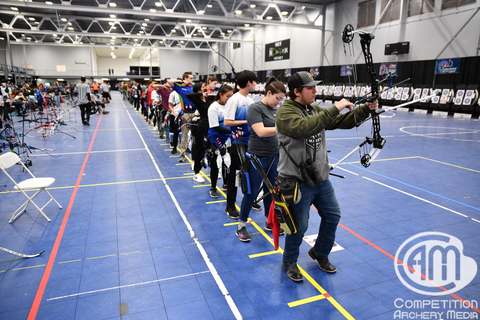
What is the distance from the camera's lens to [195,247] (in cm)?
A: 365

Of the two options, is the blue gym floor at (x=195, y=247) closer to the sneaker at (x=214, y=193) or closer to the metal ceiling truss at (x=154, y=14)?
the sneaker at (x=214, y=193)

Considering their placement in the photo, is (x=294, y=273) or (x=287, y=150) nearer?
(x=287, y=150)

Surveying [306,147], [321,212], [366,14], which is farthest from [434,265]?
[366,14]

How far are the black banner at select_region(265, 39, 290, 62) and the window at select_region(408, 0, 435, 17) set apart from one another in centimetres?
1159

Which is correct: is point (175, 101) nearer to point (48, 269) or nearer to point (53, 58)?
point (48, 269)

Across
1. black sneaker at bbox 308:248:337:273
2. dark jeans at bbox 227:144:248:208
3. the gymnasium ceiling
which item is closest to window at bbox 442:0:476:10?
the gymnasium ceiling

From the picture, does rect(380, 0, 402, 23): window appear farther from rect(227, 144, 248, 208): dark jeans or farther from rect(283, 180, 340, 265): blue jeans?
rect(283, 180, 340, 265): blue jeans

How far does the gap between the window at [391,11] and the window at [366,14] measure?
31.7 inches

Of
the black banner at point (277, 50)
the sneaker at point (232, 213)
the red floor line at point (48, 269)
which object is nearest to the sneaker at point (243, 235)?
the sneaker at point (232, 213)

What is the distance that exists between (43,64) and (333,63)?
38815 mm

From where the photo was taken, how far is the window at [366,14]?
2012 cm

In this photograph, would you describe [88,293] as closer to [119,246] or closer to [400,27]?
[119,246]

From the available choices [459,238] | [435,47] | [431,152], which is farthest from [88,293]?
[435,47]

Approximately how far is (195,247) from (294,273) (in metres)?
1.22
